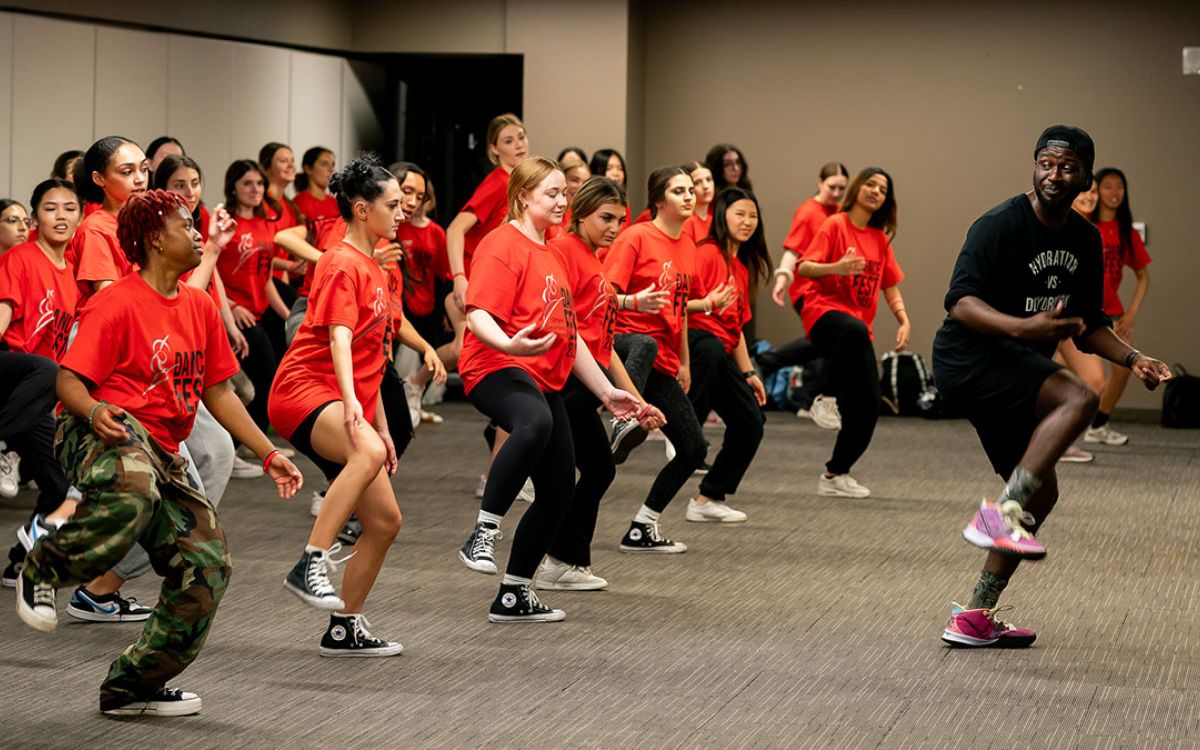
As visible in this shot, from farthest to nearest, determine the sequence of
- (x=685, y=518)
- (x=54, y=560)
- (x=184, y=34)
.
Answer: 1. (x=184, y=34)
2. (x=685, y=518)
3. (x=54, y=560)

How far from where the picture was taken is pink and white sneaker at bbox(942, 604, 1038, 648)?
457 centimetres

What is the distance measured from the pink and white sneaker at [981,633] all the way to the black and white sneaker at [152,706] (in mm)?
2141

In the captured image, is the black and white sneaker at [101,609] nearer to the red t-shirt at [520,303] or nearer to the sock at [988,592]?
the red t-shirt at [520,303]

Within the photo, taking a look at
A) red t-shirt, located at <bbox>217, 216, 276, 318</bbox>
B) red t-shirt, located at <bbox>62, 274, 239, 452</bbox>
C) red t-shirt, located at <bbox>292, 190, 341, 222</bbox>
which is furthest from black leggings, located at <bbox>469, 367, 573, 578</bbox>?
red t-shirt, located at <bbox>292, 190, 341, 222</bbox>

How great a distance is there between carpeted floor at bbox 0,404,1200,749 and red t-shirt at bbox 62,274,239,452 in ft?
2.44

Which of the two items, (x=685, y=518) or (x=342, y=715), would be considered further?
(x=685, y=518)

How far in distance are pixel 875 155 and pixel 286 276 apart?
16.1ft

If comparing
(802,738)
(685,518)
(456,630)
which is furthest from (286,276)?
(802,738)

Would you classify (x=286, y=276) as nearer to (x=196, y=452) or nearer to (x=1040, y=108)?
(x=196, y=452)

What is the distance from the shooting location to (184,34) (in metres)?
10.4

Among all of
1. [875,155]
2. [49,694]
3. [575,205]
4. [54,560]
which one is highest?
[875,155]

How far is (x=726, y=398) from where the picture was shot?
661 cm

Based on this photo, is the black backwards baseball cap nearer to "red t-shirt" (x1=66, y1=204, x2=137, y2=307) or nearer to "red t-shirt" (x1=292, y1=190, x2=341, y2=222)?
"red t-shirt" (x1=66, y1=204, x2=137, y2=307)

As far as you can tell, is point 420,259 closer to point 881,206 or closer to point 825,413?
point 881,206
